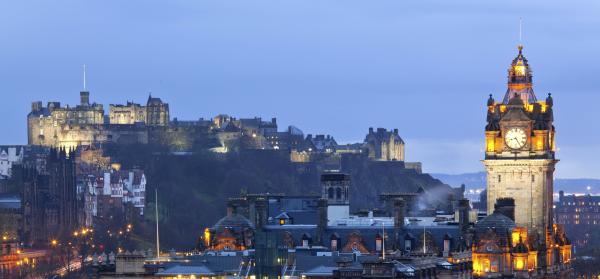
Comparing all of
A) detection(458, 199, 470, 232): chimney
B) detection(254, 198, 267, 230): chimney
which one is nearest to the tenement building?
detection(458, 199, 470, 232): chimney

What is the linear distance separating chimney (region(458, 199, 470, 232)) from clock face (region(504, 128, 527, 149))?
615 inches

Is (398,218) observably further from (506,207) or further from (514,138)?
(514,138)

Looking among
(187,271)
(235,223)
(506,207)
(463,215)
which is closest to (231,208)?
(235,223)

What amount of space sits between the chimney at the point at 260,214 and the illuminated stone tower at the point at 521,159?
1914 cm

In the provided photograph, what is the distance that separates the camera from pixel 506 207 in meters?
176

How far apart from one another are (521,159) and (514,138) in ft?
5.17

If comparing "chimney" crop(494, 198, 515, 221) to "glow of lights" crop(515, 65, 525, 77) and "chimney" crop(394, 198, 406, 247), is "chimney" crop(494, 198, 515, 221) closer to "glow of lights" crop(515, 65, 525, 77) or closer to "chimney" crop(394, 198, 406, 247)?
"chimney" crop(394, 198, 406, 247)

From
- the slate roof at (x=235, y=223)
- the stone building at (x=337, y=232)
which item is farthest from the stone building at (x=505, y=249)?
the slate roof at (x=235, y=223)

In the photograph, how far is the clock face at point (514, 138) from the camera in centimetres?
18300

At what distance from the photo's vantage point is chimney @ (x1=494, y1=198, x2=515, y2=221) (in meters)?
175

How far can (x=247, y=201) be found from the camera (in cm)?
17875

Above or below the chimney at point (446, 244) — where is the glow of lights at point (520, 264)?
below

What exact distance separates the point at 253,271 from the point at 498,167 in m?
50.4

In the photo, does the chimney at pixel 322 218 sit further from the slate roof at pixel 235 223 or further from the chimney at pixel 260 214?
the slate roof at pixel 235 223
